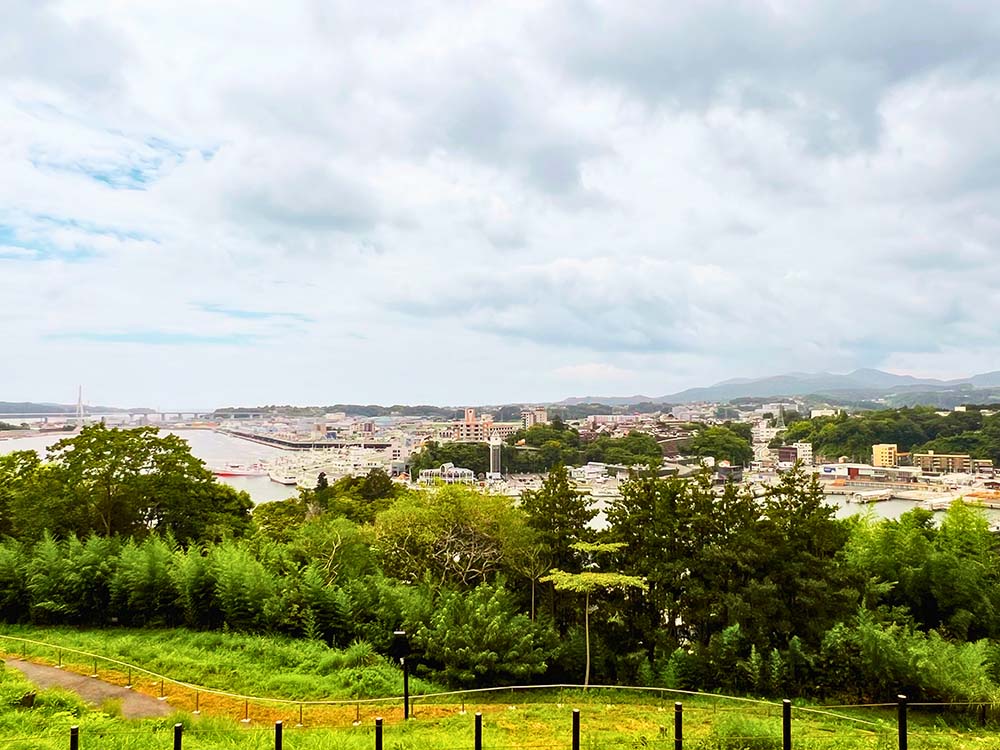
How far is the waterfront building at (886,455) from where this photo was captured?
177 ft

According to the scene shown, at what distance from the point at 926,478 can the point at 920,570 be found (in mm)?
41899

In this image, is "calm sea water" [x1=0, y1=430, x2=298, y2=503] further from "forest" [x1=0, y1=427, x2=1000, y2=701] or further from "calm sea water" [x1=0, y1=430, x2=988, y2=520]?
"forest" [x1=0, y1=427, x2=1000, y2=701]

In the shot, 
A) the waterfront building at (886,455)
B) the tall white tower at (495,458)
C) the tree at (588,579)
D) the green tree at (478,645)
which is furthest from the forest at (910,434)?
the green tree at (478,645)

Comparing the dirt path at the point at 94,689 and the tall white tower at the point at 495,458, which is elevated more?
the dirt path at the point at 94,689

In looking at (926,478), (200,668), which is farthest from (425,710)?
(926,478)

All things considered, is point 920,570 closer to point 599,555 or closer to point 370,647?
point 599,555

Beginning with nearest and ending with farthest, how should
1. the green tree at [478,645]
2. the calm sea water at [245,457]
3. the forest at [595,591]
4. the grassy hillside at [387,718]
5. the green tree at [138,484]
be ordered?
the grassy hillside at [387,718] → the green tree at [478,645] → the forest at [595,591] → the green tree at [138,484] → the calm sea water at [245,457]

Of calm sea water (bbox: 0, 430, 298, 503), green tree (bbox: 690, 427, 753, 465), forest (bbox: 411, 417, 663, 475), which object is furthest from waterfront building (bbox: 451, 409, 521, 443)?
green tree (bbox: 690, 427, 753, 465)

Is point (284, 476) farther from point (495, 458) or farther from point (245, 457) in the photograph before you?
point (495, 458)

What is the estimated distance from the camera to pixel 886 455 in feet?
178

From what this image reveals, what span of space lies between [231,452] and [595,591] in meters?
65.5

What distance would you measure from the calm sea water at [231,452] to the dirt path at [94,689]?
2388cm

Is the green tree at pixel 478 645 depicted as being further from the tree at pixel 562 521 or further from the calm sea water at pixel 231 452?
the calm sea water at pixel 231 452

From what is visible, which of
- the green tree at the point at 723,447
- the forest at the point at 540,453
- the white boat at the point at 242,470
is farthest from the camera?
the forest at the point at 540,453
